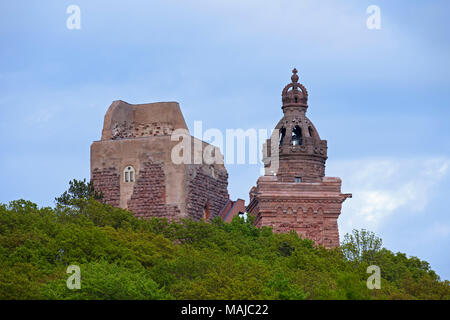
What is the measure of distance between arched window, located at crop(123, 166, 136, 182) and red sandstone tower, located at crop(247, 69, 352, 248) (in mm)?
8400

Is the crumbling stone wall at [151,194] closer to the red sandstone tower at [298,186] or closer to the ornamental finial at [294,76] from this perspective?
the red sandstone tower at [298,186]

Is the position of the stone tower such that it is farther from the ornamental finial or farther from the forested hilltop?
the ornamental finial

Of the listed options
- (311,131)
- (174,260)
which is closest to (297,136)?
(311,131)

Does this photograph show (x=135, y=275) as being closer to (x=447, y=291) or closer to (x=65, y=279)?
(x=65, y=279)

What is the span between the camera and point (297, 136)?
95.9m

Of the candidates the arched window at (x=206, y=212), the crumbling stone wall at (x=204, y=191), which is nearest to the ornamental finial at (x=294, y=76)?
the crumbling stone wall at (x=204, y=191)

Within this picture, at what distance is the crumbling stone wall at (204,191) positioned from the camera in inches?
3467

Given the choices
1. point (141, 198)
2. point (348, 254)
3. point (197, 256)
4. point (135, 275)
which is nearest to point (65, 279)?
point (135, 275)

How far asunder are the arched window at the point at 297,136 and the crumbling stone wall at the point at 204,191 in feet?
16.0

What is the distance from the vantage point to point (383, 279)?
83.1m

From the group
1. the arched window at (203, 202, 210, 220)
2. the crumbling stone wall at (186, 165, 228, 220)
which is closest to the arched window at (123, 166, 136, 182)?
the crumbling stone wall at (186, 165, 228, 220)

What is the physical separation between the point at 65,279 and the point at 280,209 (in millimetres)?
22424

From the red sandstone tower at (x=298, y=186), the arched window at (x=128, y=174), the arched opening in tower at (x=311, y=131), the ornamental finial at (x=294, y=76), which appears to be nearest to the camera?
the arched window at (x=128, y=174)

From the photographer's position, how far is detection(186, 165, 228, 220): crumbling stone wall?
88062 mm
